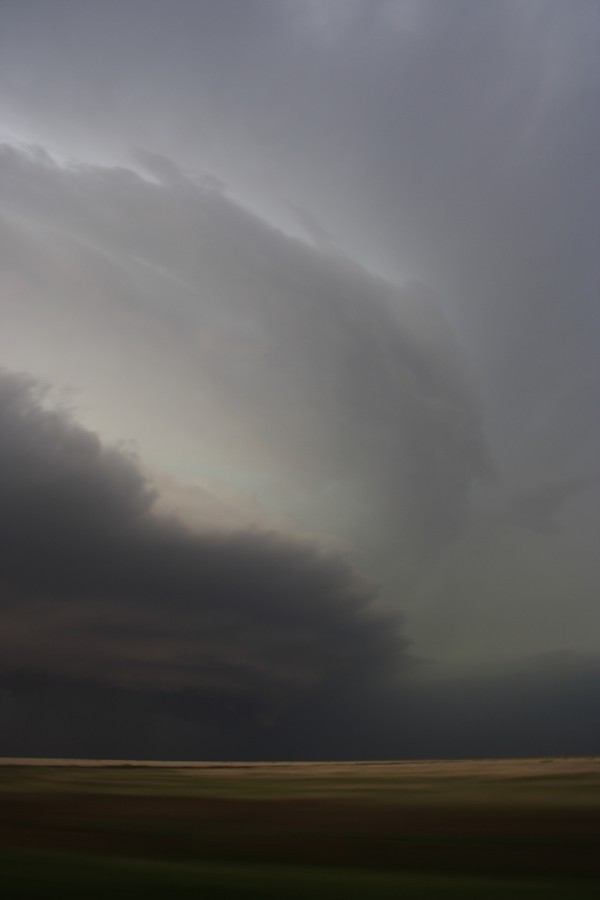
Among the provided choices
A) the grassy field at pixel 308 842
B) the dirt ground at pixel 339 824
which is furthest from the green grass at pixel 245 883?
the dirt ground at pixel 339 824

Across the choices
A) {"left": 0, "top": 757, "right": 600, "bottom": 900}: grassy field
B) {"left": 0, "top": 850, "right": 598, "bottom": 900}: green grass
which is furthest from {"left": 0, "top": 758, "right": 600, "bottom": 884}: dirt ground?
{"left": 0, "top": 850, "right": 598, "bottom": 900}: green grass

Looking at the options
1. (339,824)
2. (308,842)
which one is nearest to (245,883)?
(308,842)

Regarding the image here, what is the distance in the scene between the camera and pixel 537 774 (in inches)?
2116

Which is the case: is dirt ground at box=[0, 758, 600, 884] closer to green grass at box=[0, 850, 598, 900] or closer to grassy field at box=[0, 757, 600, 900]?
grassy field at box=[0, 757, 600, 900]

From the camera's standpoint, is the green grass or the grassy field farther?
the grassy field

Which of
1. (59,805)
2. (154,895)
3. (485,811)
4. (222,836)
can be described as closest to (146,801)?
(59,805)

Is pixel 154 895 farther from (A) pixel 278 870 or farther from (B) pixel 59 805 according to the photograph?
(B) pixel 59 805

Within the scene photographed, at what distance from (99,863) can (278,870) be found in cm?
494

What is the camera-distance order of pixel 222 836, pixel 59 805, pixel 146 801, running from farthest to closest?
pixel 146 801 → pixel 59 805 → pixel 222 836

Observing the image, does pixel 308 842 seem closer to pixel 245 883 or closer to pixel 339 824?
pixel 339 824

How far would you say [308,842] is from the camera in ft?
83.9

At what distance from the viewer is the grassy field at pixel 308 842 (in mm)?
18047

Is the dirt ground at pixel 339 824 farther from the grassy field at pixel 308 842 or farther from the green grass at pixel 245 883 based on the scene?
the green grass at pixel 245 883

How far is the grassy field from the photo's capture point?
1805cm
